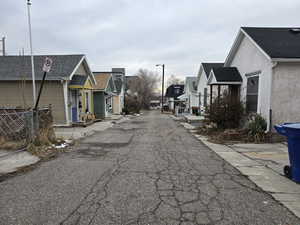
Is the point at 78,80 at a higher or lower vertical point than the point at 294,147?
higher

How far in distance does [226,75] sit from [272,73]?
3.44 m

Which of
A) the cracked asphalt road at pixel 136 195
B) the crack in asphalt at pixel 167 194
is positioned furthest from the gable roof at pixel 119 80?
the crack in asphalt at pixel 167 194

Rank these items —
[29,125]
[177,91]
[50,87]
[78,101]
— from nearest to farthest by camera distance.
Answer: [29,125], [50,87], [78,101], [177,91]

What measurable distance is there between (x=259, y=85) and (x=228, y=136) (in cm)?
310

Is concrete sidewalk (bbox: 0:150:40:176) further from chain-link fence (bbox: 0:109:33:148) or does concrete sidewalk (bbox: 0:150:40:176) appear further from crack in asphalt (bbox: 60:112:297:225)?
crack in asphalt (bbox: 60:112:297:225)

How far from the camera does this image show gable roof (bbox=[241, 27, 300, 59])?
30.2 ft

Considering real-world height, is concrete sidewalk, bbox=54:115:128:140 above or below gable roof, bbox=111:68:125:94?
below

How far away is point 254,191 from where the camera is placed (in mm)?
4090

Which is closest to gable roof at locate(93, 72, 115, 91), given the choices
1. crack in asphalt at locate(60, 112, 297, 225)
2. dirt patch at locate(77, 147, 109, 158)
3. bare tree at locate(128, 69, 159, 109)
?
dirt patch at locate(77, 147, 109, 158)

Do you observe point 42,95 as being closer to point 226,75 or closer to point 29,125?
point 29,125

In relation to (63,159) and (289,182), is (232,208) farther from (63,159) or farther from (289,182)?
(63,159)

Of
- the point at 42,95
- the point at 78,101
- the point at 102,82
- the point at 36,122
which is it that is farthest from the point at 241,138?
the point at 102,82

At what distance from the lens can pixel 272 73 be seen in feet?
29.9

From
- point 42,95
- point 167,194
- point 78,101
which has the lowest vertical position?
point 167,194
